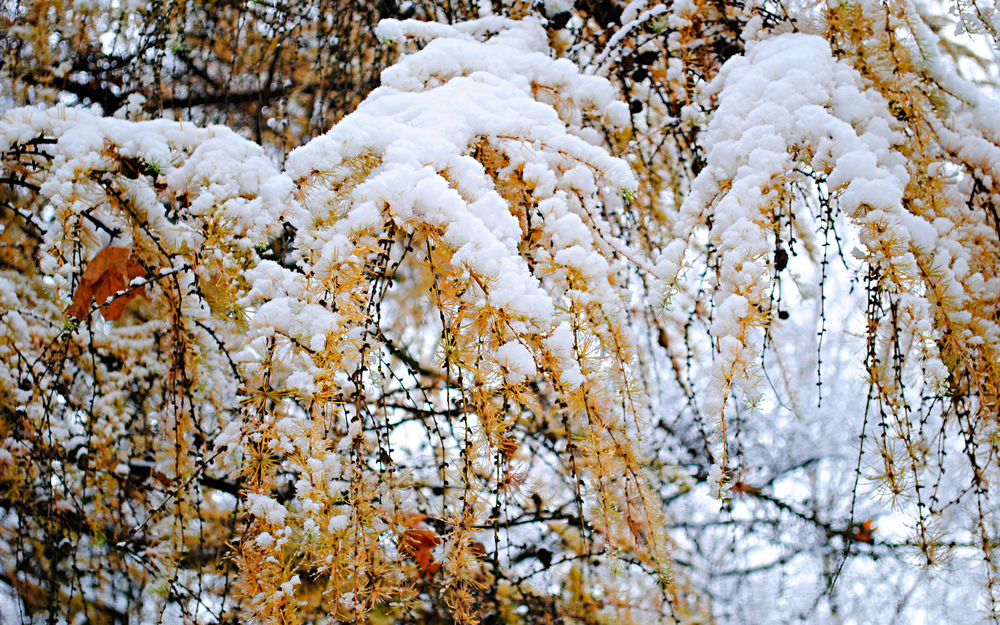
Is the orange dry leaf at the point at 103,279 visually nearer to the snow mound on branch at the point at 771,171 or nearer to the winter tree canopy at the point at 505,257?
the winter tree canopy at the point at 505,257

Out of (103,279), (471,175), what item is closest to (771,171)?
(471,175)

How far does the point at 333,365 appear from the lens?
0.70 m

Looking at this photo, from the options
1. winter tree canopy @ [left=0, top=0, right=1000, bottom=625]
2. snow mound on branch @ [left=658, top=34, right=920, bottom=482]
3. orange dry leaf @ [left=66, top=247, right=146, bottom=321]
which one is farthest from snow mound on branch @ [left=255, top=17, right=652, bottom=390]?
orange dry leaf @ [left=66, top=247, right=146, bottom=321]

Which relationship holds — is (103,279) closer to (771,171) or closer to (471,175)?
(471,175)

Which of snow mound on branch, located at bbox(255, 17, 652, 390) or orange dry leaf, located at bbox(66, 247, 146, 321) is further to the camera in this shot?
orange dry leaf, located at bbox(66, 247, 146, 321)

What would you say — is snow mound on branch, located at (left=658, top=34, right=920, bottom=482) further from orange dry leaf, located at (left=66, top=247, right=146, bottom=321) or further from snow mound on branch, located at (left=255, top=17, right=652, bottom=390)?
orange dry leaf, located at (left=66, top=247, right=146, bottom=321)

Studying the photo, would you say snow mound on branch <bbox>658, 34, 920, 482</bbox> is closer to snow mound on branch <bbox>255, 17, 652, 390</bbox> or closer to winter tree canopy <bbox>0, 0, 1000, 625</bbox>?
winter tree canopy <bbox>0, 0, 1000, 625</bbox>

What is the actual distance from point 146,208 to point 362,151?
0.40m

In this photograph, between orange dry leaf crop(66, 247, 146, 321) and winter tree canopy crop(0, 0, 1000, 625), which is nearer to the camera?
winter tree canopy crop(0, 0, 1000, 625)

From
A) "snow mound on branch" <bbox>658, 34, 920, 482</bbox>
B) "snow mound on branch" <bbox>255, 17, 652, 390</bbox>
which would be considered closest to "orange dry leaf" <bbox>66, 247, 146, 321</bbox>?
"snow mound on branch" <bbox>255, 17, 652, 390</bbox>

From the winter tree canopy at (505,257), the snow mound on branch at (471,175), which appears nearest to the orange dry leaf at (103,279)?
the winter tree canopy at (505,257)

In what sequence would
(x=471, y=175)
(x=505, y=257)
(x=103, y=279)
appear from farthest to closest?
(x=103, y=279) < (x=471, y=175) < (x=505, y=257)

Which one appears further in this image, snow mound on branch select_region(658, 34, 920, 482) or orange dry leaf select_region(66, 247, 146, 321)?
orange dry leaf select_region(66, 247, 146, 321)

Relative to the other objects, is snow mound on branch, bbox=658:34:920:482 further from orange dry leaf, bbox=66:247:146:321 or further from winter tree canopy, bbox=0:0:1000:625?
orange dry leaf, bbox=66:247:146:321
